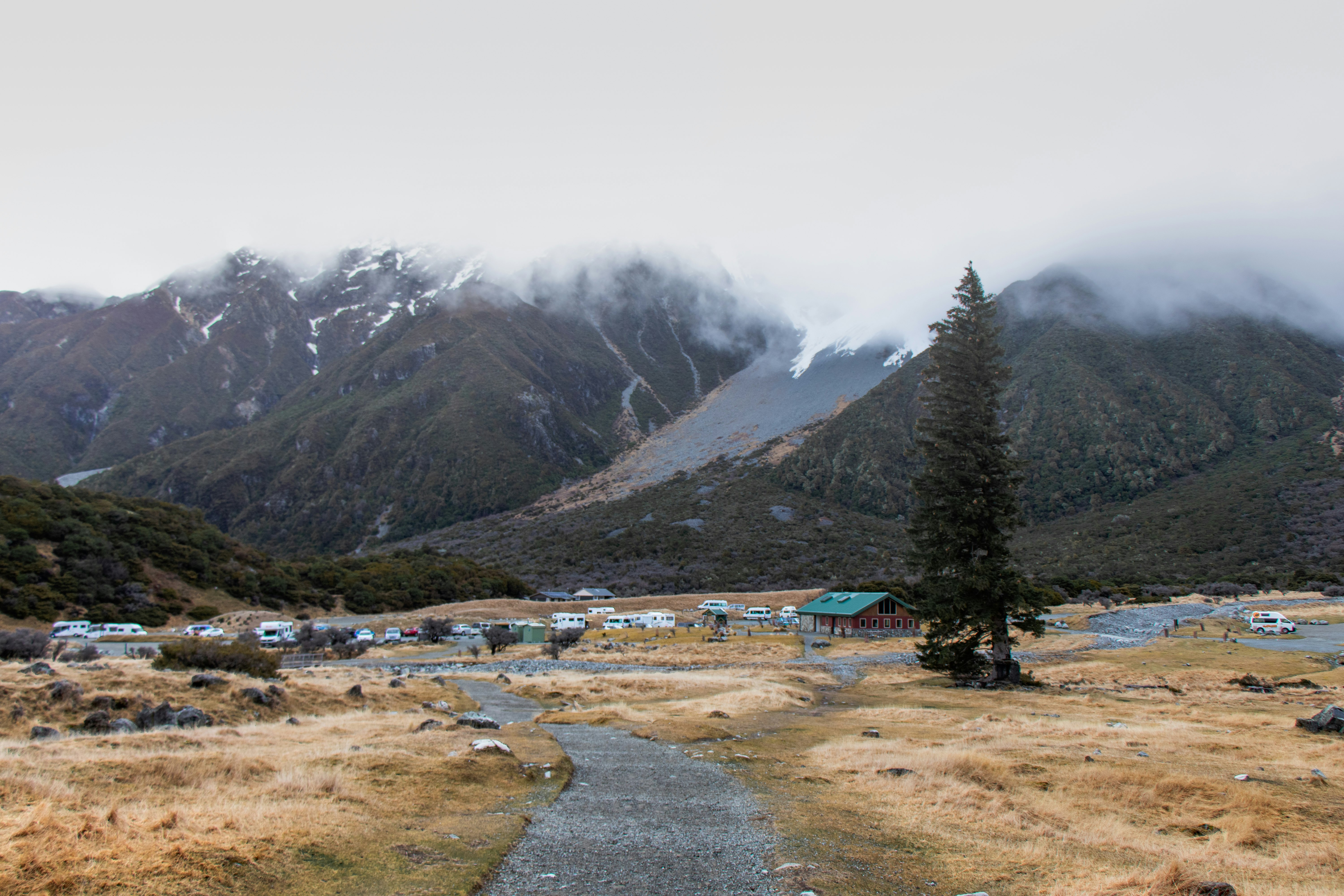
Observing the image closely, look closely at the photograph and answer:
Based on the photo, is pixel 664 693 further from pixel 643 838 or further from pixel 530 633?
pixel 530 633

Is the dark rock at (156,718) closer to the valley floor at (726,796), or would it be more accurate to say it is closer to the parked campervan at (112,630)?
the valley floor at (726,796)

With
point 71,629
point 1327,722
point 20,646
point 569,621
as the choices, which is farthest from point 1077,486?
point 71,629

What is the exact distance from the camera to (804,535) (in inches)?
4690

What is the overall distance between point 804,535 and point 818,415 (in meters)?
72.9

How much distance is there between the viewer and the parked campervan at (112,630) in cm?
4641

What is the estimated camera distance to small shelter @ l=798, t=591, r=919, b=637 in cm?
6066

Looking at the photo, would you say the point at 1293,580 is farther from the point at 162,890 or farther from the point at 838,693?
the point at 162,890

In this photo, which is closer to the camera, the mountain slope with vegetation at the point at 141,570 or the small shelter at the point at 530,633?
Result: the mountain slope with vegetation at the point at 141,570

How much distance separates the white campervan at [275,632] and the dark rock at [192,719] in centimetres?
3755

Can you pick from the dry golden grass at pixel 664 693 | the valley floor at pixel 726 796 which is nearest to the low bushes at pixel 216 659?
the valley floor at pixel 726 796

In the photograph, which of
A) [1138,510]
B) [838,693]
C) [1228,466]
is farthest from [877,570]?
[838,693]

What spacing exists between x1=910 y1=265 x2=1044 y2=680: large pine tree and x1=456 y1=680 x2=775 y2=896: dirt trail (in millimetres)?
19095

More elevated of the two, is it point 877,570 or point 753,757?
point 753,757

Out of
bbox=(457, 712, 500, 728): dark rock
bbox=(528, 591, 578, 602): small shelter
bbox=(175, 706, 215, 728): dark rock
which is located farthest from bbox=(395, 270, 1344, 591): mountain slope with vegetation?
bbox=(175, 706, 215, 728): dark rock
